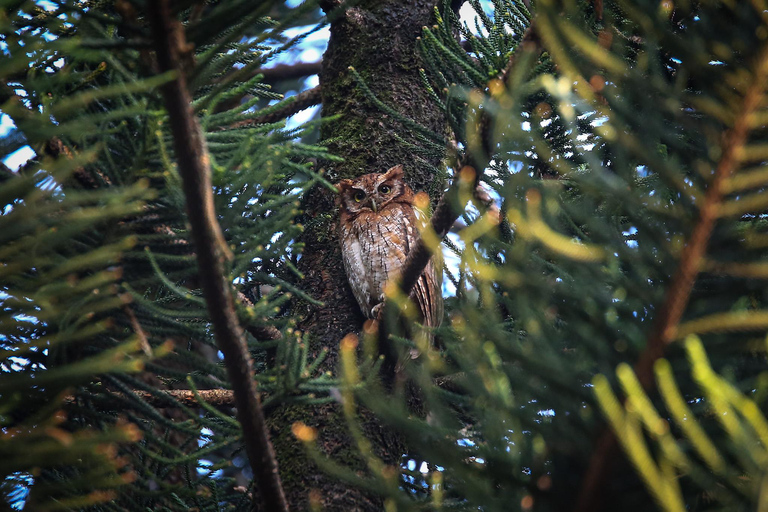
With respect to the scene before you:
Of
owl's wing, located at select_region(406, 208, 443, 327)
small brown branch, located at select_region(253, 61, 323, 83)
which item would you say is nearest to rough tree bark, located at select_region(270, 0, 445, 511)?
owl's wing, located at select_region(406, 208, 443, 327)

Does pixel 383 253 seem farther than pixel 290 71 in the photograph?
No

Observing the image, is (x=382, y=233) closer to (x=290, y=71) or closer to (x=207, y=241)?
(x=290, y=71)

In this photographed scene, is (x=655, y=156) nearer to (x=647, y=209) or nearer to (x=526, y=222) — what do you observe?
(x=647, y=209)

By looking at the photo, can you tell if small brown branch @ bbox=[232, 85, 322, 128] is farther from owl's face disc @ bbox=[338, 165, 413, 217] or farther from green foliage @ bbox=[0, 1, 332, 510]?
green foliage @ bbox=[0, 1, 332, 510]

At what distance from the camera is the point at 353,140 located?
2945 mm

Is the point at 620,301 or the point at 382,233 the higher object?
the point at 382,233

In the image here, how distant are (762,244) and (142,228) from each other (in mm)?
1497

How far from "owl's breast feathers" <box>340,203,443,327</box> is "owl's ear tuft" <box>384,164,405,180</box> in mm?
251

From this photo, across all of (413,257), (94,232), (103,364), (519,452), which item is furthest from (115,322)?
(519,452)

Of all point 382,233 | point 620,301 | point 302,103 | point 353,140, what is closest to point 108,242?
point 620,301

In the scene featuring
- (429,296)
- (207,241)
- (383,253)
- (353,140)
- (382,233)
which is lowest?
(207,241)

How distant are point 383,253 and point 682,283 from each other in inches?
84.8

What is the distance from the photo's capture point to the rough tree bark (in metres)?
2.25

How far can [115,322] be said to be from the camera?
164 centimetres
